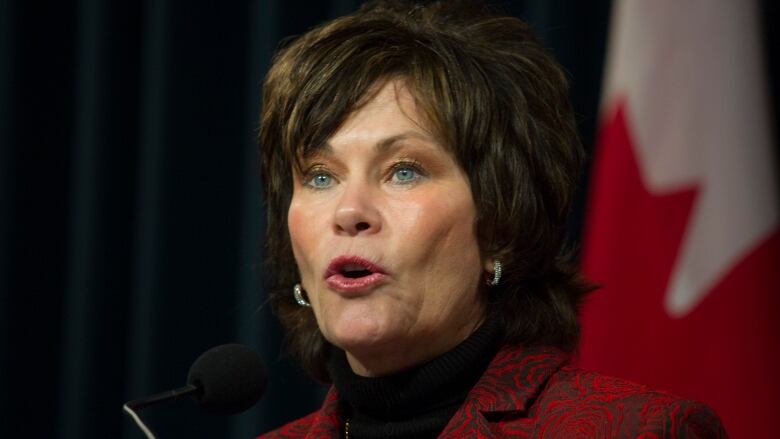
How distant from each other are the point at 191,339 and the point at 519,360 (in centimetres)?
114

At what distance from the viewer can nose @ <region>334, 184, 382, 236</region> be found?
5.49 ft

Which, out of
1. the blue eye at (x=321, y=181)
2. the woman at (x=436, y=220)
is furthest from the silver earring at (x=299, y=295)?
the blue eye at (x=321, y=181)

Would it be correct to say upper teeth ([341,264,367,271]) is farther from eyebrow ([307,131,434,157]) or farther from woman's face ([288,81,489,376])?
eyebrow ([307,131,434,157])

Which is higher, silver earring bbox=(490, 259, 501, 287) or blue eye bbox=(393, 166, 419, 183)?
blue eye bbox=(393, 166, 419, 183)

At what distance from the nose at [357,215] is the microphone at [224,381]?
206 millimetres

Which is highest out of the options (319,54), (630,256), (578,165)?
(319,54)

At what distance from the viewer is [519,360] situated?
1749 mm

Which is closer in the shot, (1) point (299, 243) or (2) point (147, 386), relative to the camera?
(1) point (299, 243)

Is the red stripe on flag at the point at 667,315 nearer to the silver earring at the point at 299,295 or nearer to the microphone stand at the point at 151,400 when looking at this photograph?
the silver earring at the point at 299,295

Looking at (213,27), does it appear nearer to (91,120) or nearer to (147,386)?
(91,120)

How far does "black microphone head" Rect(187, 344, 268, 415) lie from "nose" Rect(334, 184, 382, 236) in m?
0.21

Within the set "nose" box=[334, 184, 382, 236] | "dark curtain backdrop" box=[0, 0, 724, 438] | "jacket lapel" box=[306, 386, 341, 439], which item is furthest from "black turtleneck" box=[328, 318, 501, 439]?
"dark curtain backdrop" box=[0, 0, 724, 438]

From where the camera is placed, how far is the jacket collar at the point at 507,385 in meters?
1.68

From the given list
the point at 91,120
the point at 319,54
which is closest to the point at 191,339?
the point at 91,120
